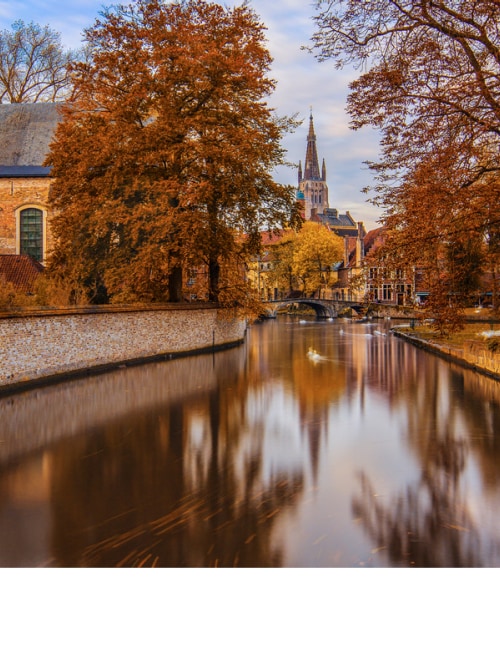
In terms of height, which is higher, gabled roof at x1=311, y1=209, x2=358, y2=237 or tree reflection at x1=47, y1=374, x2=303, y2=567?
gabled roof at x1=311, y1=209, x2=358, y2=237

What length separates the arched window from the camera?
27125 mm

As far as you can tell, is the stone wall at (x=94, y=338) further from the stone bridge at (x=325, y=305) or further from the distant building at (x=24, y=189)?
the stone bridge at (x=325, y=305)

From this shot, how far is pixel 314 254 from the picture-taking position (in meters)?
54.0

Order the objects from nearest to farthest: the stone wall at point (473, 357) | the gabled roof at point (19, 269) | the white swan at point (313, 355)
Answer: the stone wall at point (473, 357), the white swan at point (313, 355), the gabled roof at point (19, 269)

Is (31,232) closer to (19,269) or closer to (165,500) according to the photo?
(19,269)

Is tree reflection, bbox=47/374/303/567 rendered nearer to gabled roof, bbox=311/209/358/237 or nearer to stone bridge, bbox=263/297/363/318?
stone bridge, bbox=263/297/363/318

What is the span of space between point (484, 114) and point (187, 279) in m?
14.2

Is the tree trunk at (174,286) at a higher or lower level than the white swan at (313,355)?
higher

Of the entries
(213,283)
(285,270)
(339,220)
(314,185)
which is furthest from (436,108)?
(314,185)

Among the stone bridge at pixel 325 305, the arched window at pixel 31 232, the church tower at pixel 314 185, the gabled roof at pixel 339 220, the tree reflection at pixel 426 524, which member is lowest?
the tree reflection at pixel 426 524

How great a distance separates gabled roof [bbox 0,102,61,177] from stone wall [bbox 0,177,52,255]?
0.39m

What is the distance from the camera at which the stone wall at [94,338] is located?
39.3 feet

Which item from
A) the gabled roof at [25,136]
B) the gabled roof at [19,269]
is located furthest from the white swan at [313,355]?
the gabled roof at [25,136]

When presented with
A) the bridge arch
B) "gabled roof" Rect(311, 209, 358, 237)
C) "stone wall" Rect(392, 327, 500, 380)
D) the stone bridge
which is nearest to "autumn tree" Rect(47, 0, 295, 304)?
"stone wall" Rect(392, 327, 500, 380)
